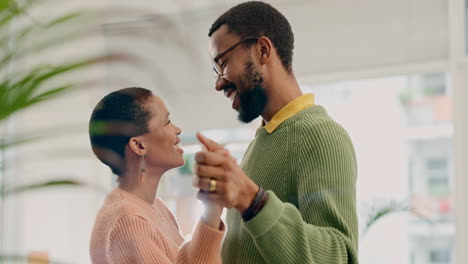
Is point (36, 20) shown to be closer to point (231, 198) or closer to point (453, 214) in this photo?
point (231, 198)

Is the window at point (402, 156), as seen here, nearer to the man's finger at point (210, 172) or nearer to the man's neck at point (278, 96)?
the man's neck at point (278, 96)

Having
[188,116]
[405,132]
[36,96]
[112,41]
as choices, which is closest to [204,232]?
[36,96]

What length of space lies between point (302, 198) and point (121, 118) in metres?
0.62

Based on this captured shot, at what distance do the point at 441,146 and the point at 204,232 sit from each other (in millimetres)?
4934

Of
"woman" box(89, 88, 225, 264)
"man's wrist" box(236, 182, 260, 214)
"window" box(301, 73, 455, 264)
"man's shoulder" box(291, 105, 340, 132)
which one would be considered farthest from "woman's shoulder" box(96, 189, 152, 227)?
"window" box(301, 73, 455, 264)

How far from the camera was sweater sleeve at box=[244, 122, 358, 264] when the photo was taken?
971 mm

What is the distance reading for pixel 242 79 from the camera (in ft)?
4.47

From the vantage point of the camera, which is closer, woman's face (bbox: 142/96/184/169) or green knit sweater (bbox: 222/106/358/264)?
green knit sweater (bbox: 222/106/358/264)

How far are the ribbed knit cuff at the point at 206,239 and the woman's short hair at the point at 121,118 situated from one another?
1.56ft

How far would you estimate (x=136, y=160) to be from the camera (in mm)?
1572

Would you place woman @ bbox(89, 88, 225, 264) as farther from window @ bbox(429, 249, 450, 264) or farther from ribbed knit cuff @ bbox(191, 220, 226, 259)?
window @ bbox(429, 249, 450, 264)

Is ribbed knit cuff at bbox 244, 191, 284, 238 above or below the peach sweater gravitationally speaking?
above

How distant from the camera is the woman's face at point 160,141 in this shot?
1.57 m

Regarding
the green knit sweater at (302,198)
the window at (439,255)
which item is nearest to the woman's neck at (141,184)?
the green knit sweater at (302,198)
